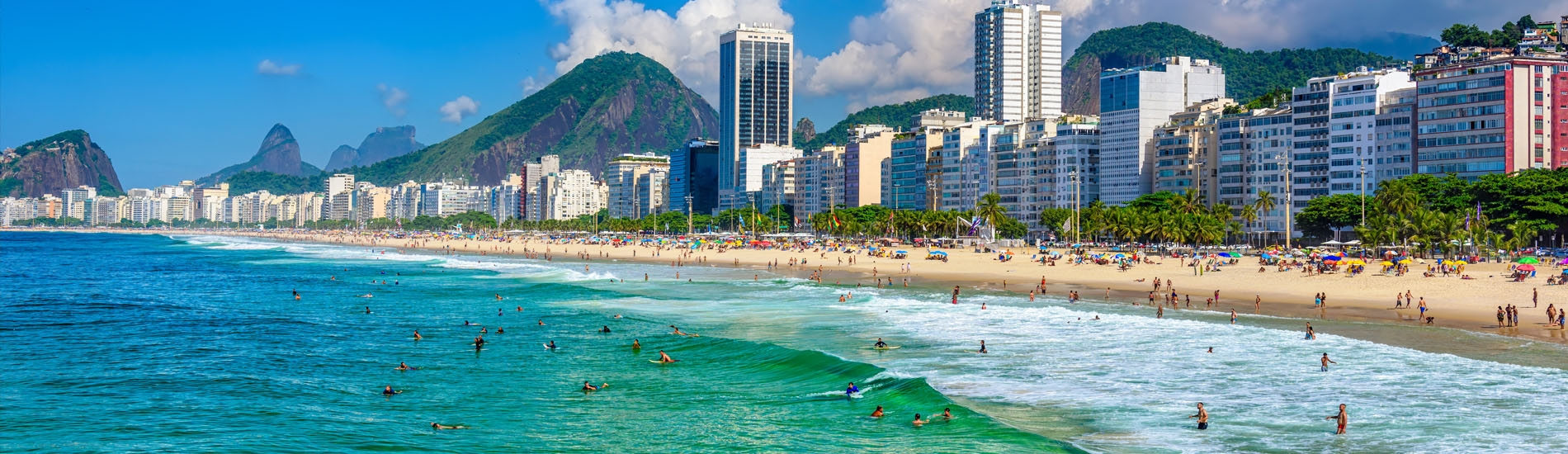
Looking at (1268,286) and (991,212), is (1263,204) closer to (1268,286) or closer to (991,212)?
(991,212)

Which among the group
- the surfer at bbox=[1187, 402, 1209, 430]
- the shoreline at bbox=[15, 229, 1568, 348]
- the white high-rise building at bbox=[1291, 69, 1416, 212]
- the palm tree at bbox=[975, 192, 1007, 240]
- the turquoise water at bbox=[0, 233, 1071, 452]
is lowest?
the turquoise water at bbox=[0, 233, 1071, 452]

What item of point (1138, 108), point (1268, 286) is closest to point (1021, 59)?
point (1138, 108)

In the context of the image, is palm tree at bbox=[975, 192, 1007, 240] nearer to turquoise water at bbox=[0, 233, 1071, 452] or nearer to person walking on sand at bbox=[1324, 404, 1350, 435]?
turquoise water at bbox=[0, 233, 1071, 452]

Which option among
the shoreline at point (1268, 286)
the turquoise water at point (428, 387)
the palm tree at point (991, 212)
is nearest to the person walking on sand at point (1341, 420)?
the turquoise water at point (428, 387)

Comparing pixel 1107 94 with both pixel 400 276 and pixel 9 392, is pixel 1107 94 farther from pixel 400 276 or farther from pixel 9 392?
pixel 9 392

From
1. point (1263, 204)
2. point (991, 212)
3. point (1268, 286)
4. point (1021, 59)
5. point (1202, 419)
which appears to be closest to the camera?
point (1202, 419)

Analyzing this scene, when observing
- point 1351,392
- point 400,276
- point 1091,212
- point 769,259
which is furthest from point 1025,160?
point 1351,392

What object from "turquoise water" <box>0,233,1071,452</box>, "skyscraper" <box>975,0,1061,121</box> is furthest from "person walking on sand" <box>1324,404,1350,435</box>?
"skyscraper" <box>975,0,1061,121</box>

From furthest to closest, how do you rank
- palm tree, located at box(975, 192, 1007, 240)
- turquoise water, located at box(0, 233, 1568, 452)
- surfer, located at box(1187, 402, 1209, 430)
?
palm tree, located at box(975, 192, 1007, 240)
surfer, located at box(1187, 402, 1209, 430)
turquoise water, located at box(0, 233, 1568, 452)
